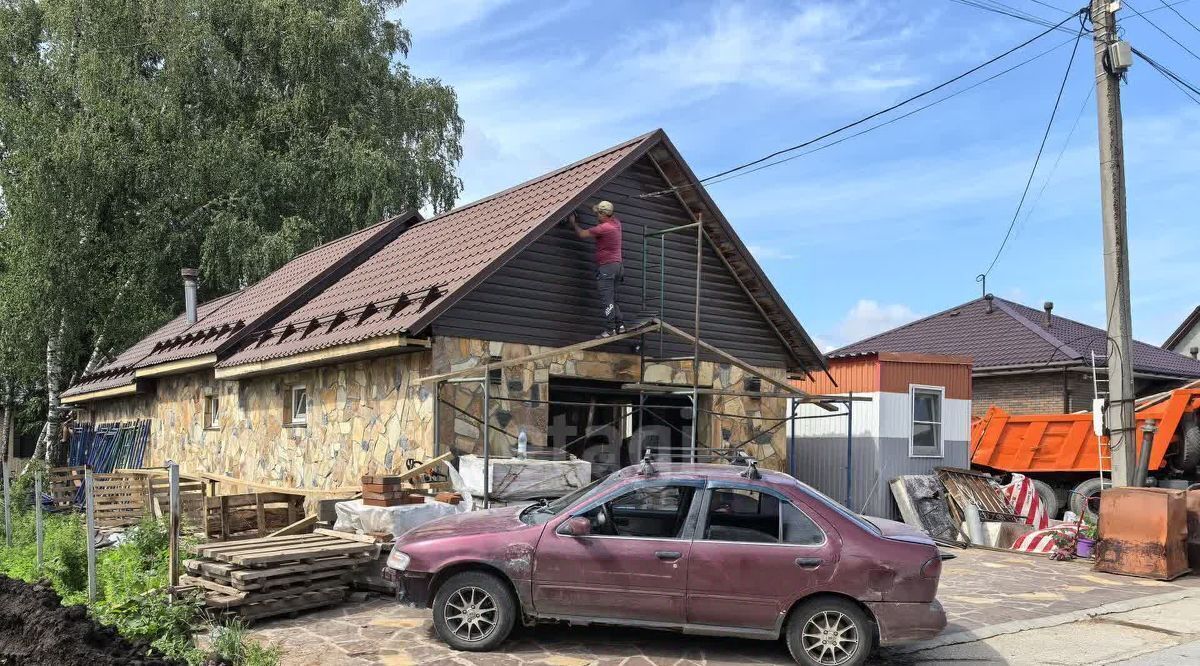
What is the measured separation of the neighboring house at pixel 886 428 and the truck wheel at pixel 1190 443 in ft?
11.9

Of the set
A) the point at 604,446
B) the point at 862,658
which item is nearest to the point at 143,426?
the point at 604,446

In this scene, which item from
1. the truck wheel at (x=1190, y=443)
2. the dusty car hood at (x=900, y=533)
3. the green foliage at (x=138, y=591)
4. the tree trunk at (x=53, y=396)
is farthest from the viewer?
the tree trunk at (x=53, y=396)

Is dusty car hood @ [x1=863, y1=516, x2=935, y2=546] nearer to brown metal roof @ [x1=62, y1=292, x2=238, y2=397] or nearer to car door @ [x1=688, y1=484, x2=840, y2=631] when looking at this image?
car door @ [x1=688, y1=484, x2=840, y2=631]

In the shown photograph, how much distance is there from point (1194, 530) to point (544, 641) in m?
9.86

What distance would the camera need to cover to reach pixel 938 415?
18.7 m

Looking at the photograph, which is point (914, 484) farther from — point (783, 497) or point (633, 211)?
point (783, 497)

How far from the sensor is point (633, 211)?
50.0 feet

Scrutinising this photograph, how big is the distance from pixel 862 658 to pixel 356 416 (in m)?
8.31

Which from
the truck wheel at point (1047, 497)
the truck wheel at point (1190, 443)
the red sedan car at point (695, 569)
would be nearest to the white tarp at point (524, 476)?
the red sedan car at point (695, 569)

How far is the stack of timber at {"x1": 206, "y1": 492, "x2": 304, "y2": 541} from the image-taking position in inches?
468

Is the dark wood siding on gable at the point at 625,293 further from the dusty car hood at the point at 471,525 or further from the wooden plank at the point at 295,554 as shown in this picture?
the dusty car hood at the point at 471,525

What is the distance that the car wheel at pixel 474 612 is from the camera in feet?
26.0

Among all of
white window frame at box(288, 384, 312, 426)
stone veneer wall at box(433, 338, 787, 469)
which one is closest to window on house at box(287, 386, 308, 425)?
white window frame at box(288, 384, 312, 426)

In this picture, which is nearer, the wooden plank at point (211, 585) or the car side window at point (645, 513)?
the car side window at point (645, 513)
